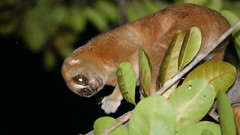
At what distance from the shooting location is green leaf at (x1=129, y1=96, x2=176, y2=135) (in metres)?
1.22

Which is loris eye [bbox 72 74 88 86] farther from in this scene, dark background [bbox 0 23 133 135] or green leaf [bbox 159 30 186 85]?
dark background [bbox 0 23 133 135]

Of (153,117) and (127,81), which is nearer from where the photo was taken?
(153,117)

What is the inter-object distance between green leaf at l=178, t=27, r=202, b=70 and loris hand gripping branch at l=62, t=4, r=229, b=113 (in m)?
0.54

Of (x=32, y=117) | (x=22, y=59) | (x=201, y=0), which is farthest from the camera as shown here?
(x=32, y=117)

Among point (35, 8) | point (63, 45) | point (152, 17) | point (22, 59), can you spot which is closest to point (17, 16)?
point (35, 8)

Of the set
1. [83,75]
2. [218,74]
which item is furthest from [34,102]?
[218,74]

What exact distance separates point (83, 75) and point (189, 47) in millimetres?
1368

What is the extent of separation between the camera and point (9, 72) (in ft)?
28.7

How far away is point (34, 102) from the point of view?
982 cm

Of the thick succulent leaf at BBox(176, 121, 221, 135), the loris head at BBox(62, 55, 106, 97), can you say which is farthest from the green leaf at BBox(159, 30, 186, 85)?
the loris head at BBox(62, 55, 106, 97)

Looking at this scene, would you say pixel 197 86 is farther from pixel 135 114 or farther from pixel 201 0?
pixel 201 0

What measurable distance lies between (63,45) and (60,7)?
0.51 metres

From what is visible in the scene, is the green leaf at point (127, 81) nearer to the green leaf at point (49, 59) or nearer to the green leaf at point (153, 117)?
the green leaf at point (153, 117)

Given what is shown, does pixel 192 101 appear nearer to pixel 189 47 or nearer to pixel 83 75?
pixel 189 47
